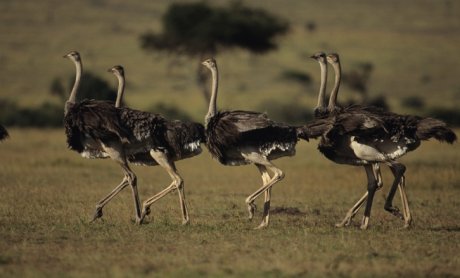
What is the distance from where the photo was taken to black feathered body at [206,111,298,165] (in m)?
11.5

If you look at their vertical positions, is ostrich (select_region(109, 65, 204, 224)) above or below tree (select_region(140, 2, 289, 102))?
above

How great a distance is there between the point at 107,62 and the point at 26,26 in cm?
1991

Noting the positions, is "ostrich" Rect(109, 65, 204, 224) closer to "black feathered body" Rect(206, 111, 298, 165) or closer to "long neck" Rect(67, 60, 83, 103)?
"black feathered body" Rect(206, 111, 298, 165)

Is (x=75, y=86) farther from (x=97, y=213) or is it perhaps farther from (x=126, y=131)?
(x=97, y=213)

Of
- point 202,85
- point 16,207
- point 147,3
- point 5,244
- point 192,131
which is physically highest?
point 192,131

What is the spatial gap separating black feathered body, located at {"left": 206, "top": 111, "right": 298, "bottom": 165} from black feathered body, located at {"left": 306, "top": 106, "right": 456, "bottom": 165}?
0.34 m

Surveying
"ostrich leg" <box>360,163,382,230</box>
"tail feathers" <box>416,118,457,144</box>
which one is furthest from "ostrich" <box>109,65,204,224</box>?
"tail feathers" <box>416,118,457,144</box>

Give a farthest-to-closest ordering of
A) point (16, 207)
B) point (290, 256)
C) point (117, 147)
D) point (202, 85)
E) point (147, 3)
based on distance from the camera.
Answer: point (147, 3)
point (202, 85)
point (16, 207)
point (117, 147)
point (290, 256)

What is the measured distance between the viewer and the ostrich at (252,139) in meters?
11.5

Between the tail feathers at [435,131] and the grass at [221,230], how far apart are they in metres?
1.11

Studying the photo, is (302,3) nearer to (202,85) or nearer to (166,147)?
(202,85)

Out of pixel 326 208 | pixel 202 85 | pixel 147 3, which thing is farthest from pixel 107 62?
pixel 326 208

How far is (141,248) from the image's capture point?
31.4 feet

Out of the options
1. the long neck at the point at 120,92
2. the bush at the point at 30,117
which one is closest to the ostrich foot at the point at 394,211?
the long neck at the point at 120,92
